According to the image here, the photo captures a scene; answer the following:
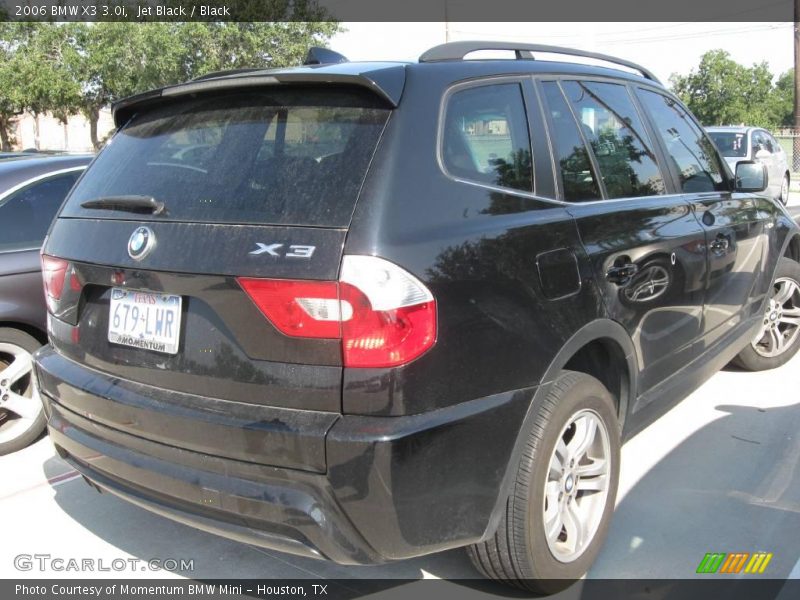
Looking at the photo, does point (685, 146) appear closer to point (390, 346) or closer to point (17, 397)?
point (390, 346)

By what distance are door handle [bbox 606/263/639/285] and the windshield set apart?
1317 cm

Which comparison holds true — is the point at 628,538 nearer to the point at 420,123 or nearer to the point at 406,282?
the point at 406,282

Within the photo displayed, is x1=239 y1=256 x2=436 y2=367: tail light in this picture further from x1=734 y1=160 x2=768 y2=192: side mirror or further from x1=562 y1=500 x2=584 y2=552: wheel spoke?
x1=734 y1=160 x2=768 y2=192: side mirror

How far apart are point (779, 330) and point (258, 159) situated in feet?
14.3

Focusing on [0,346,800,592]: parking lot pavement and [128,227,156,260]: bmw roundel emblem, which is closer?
[128,227,156,260]: bmw roundel emblem

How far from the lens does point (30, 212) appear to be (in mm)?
4387

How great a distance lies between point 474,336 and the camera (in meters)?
2.24

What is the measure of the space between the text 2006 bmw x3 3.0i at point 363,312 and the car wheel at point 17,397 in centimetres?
136

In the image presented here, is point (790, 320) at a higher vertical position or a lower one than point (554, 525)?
higher

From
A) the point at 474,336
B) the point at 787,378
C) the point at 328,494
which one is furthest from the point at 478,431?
the point at 787,378

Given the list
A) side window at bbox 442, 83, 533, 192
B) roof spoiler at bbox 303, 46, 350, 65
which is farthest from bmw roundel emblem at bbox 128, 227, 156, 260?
roof spoiler at bbox 303, 46, 350, 65

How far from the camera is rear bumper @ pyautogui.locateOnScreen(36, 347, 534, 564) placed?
6.83ft

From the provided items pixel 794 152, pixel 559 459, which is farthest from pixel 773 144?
pixel 559 459

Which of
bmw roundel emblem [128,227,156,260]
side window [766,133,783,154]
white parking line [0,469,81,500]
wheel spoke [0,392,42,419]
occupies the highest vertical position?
side window [766,133,783,154]
